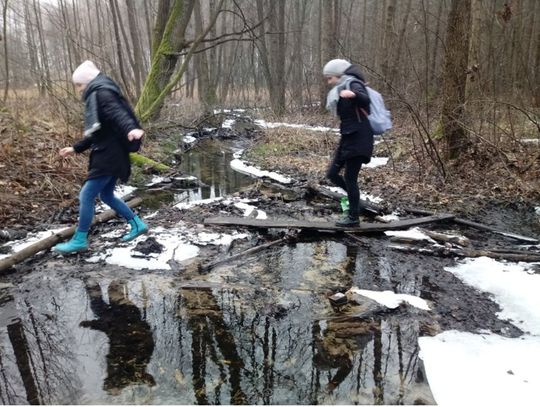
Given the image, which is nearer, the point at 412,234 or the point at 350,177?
the point at 350,177

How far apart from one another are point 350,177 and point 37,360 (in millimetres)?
3911

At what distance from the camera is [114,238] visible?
5.49 metres

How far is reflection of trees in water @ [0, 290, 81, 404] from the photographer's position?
289 centimetres

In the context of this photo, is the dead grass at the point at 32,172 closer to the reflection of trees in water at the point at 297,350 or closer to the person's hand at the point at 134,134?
the person's hand at the point at 134,134

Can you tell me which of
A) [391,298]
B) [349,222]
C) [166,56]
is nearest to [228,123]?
[166,56]

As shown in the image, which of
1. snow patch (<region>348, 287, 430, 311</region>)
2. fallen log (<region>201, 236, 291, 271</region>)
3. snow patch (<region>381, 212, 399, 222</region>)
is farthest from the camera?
snow patch (<region>381, 212, 399, 222</region>)

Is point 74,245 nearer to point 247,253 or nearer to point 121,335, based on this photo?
point 121,335

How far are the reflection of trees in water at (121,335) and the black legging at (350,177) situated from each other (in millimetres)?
3006

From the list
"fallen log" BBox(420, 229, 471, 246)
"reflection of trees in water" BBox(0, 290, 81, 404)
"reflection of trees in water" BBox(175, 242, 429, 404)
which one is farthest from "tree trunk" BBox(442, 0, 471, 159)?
"reflection of trees in water" BBox(0, 290, 81, 404)

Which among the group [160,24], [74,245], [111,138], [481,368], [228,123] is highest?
[160,24]

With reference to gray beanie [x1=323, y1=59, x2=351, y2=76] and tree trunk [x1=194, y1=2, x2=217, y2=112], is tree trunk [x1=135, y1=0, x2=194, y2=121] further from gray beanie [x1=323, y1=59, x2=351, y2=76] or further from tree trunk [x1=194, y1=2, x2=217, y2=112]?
gray beanie [x1=323, y1=59, x2=351, y2=76]

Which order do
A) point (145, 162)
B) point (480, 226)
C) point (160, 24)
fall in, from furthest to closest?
point (160, 24) < point (145, 162) < point (480, 226)

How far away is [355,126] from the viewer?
5.05 m

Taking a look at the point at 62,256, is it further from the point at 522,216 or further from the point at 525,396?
the point at 522,216
